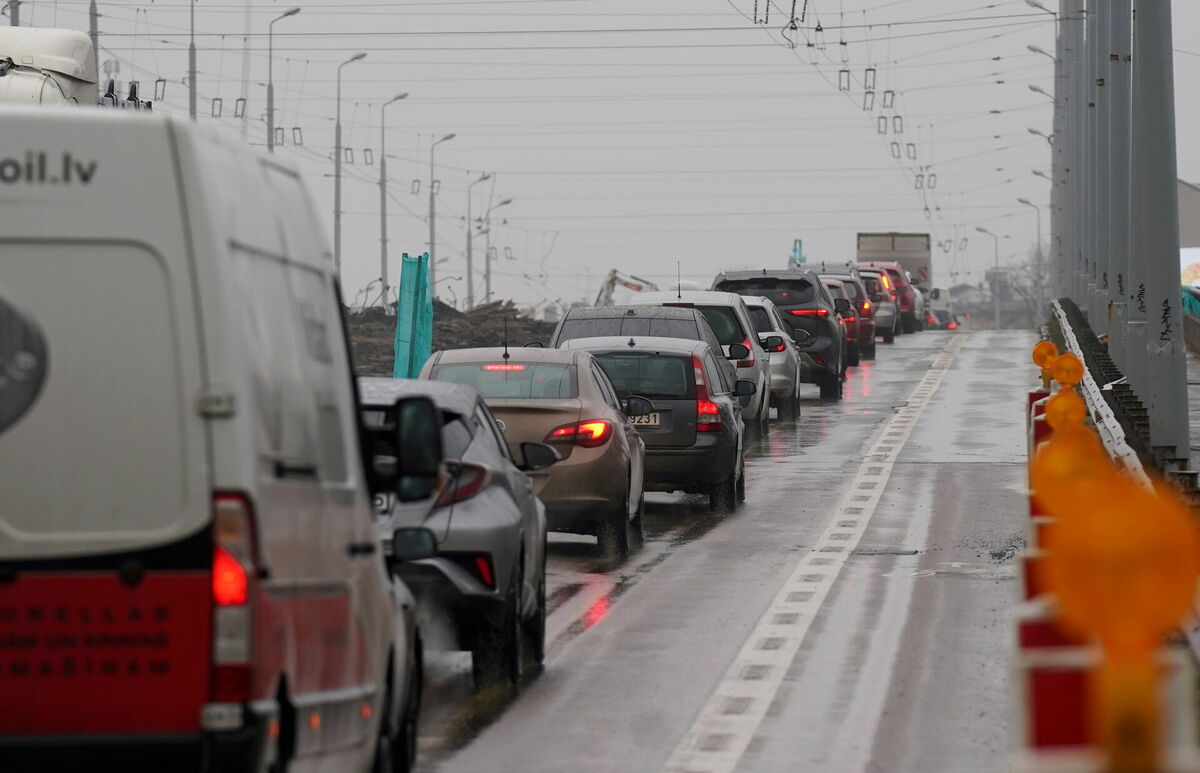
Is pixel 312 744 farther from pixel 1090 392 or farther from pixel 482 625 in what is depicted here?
pixel 1090 392

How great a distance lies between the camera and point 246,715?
552 centimetres

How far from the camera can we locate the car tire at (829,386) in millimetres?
36375

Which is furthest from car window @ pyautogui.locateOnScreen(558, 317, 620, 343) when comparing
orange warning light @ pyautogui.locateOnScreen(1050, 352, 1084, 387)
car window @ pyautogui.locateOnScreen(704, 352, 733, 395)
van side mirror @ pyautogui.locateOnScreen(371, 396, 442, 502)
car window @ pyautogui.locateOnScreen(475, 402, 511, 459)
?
van side mirror @ pyautogui.locateOnScreen(371, 396, 442, 502)

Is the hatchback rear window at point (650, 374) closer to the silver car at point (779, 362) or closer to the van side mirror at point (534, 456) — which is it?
the van side mirror at point (534, 456)

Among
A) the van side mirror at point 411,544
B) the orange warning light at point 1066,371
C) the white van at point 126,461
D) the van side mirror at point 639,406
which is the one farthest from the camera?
the van side mirror at point 639,406

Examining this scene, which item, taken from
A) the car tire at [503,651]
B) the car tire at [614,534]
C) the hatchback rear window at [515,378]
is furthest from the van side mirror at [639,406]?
the car tire at [503,651]

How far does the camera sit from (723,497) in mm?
20109

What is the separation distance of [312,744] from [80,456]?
3.48ft

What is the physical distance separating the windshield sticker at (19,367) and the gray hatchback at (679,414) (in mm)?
13666

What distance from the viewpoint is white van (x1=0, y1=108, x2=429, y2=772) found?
18.1 feet

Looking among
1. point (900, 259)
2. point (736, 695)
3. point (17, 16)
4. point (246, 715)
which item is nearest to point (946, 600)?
point (736, 695)

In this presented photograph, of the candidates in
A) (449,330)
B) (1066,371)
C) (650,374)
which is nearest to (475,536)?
(1066,371)

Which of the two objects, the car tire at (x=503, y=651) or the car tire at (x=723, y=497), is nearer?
the car tire at (x=503, y=651)

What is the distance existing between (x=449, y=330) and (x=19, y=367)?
5528 centimetres
